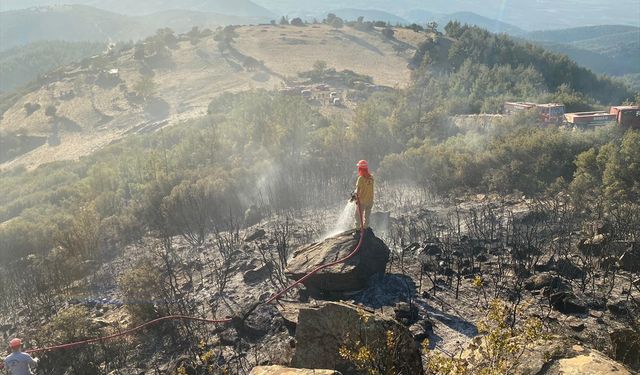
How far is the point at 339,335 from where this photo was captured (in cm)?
726

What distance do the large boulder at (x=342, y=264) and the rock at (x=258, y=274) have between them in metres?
2.08

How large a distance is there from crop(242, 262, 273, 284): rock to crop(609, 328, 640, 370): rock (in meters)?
8.42

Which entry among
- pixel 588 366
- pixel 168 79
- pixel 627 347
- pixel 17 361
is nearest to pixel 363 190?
pixel 627 347

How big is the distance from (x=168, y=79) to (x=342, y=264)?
6538 centimetres

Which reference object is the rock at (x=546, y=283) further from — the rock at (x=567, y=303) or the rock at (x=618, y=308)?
the rock at (x=618, y=308)

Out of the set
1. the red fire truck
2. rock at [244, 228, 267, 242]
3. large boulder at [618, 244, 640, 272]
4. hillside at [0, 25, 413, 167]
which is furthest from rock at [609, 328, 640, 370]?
hillside at [0, 25, 413, 167]

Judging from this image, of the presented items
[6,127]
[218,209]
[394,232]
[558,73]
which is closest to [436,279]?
[394,232]

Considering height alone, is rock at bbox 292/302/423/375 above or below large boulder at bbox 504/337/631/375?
below

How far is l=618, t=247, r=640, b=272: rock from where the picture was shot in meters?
11.8

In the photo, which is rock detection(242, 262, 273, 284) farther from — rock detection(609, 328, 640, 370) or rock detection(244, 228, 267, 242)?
rock detection(609, 328, 640, 370)

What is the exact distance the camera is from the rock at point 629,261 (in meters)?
11.8

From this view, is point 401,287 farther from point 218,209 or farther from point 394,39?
point 394,39

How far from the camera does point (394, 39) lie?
8419cm

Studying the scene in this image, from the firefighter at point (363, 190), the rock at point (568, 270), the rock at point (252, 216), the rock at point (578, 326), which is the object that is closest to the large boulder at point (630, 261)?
the rock at point (568, 270)
